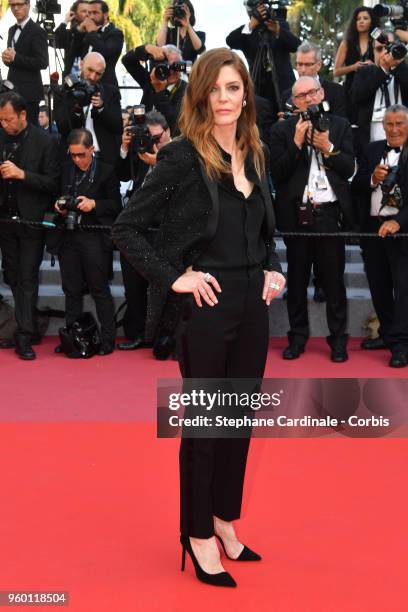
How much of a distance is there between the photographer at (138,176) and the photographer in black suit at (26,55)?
141 cm

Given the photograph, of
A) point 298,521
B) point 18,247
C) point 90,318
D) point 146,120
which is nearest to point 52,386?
point 90,318

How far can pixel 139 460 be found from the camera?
4.57 m

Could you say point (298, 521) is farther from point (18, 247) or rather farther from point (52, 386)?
point (18, 247)

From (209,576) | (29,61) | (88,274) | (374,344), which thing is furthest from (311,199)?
(209,576)

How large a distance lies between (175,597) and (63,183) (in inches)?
179

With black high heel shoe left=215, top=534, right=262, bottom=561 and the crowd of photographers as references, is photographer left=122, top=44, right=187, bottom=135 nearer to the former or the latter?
the crowd of photographers

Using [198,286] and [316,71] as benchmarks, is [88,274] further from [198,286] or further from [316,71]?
[198,286]

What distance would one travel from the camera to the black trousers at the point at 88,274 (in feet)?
23.2

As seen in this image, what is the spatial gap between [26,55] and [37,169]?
1.66 m

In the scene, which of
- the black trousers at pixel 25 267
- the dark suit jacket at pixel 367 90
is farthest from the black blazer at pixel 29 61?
the dark suit jacket at pixel 367 90

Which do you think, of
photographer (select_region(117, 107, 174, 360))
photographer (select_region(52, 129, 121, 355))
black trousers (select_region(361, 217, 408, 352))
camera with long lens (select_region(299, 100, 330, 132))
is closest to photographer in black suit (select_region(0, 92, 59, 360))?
photographer (select_region(52, 129, 121, 355))

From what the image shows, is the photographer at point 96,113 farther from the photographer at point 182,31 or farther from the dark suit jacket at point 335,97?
the dark suit jacket at point 335,97

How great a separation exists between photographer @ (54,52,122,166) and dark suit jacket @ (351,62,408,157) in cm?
183

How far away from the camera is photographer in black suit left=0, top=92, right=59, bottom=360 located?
7016mm
